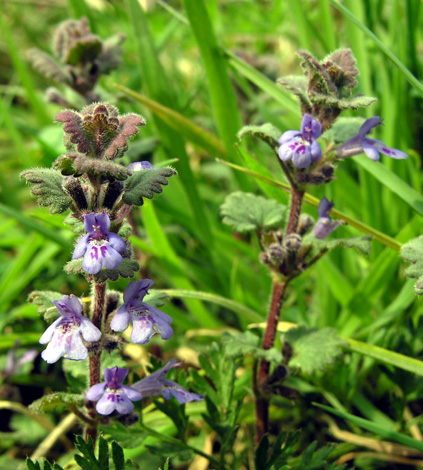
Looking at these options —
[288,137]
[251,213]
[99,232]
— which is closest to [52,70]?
[251,213]

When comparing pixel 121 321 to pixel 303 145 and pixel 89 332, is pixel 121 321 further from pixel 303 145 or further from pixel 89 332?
pixel 303 145

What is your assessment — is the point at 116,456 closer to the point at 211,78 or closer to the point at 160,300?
the point at 160,300

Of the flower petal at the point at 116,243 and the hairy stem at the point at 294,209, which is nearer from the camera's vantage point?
the flower petal at the point at 116,243

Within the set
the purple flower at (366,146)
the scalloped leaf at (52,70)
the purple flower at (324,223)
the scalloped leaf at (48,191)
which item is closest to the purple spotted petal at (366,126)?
the purple flower at (366,146)

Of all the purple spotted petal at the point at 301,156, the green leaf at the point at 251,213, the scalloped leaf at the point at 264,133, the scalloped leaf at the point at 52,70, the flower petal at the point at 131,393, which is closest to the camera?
the flower petal at the point at 131,393

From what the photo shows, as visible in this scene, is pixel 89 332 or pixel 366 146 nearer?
pixel 89 332

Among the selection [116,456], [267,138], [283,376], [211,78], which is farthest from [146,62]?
[116,456]

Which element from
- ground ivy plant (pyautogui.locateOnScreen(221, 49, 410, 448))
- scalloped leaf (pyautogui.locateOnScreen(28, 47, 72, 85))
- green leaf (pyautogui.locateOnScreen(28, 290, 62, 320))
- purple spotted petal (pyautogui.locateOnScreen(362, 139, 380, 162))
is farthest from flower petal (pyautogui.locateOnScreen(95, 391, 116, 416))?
scalloped leaf (pyautogui.locateOnScreen(28, 47, 72, 85))

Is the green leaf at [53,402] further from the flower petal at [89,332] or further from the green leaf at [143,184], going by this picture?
the green leaf at [143,184]
